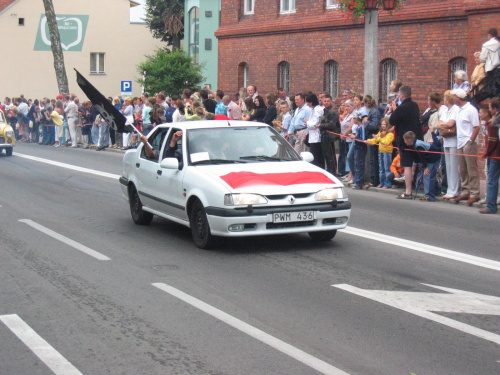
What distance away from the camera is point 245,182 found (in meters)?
10.1

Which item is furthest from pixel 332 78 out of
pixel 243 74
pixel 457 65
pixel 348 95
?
pixel 348 95

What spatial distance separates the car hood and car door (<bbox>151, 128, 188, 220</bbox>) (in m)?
0.39

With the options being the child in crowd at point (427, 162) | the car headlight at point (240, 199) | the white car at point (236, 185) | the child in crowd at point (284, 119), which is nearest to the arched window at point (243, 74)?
the child in crowd at point (284, 119)

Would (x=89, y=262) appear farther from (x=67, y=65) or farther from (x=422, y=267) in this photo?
(x=67, y=65)

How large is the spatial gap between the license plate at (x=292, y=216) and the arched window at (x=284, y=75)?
24.2 meters

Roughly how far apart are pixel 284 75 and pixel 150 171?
75.2 ft

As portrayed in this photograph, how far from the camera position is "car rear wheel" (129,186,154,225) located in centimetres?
1262

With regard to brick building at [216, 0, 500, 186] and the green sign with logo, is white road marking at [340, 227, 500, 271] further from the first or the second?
the green sign with logo

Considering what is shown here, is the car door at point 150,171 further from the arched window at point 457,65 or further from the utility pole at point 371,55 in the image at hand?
the arched window at point 457,65

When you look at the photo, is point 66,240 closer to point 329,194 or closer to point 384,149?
point 329,194

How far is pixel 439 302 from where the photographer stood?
25.2ft

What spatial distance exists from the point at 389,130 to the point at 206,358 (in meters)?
12.3

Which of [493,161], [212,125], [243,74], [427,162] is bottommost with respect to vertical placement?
[427,162]

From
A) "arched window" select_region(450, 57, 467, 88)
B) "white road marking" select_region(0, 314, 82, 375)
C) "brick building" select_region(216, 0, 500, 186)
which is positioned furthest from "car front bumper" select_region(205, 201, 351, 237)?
"arched window" select_region(450, 57, 467, 88)
